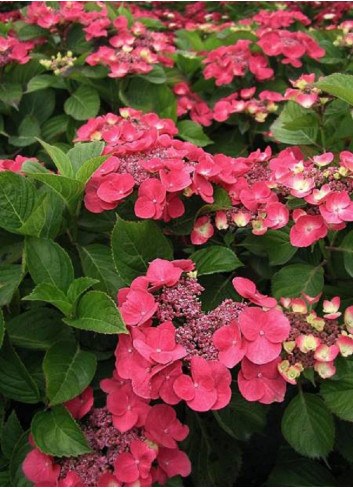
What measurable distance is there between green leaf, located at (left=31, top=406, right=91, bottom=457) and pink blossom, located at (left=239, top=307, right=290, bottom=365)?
34 cm

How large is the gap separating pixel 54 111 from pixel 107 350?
121 cm

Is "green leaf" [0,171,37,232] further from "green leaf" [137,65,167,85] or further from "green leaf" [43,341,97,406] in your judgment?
"green leaf" [137,65,167,85]

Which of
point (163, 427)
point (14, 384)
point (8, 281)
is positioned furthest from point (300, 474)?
point (8, 281)

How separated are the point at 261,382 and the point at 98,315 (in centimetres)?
31

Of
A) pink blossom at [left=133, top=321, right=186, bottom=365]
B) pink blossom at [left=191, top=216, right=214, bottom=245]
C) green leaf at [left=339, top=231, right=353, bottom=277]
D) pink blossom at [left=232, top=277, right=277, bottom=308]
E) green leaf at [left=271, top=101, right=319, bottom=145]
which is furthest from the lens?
green leaf at [left=271, top=101, right=319, bottom=145]

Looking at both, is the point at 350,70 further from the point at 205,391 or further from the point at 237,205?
the point at 205,391

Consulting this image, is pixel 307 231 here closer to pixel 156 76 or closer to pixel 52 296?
pixel 52 296

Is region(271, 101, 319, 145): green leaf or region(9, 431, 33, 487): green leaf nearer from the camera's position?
region(9, 431, 33, 487): green leaf

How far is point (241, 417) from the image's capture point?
125 cm

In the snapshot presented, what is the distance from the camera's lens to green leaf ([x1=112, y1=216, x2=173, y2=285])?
116 centimetres

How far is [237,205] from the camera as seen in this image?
1.32 m

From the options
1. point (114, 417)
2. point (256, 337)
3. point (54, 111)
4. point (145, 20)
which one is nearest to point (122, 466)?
point (114, 417)

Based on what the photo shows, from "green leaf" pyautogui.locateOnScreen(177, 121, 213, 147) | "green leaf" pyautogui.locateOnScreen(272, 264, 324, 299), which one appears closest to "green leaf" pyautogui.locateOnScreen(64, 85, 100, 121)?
"green leaf" pyautogui.locateOnScreen(177, 121, 213, 147)

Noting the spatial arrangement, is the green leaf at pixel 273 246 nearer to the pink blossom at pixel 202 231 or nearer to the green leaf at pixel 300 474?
the pink blossom at pixel 202 231
